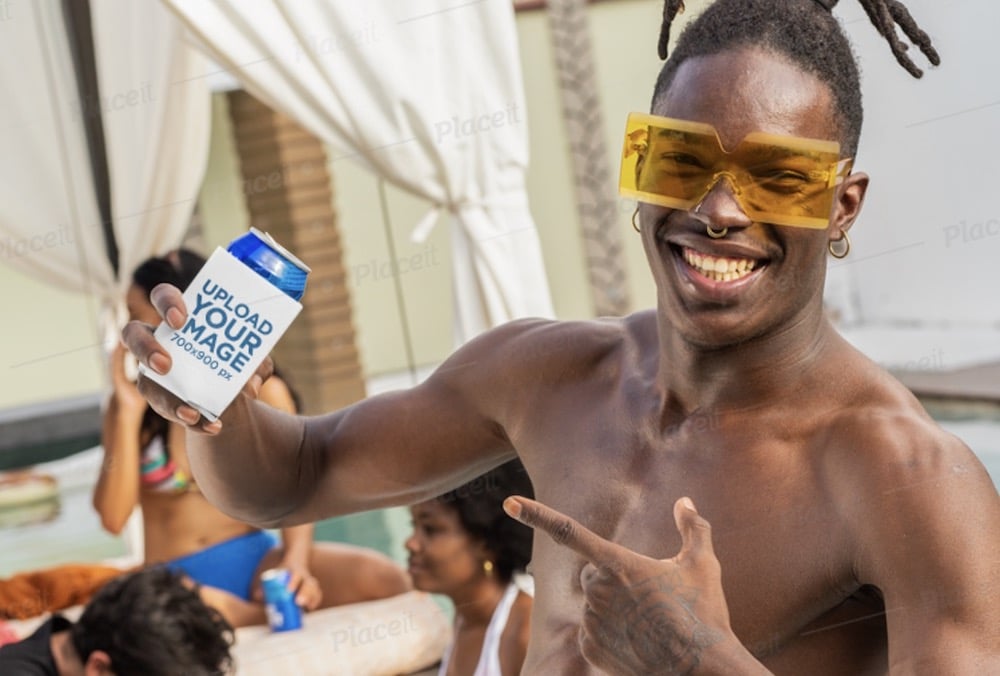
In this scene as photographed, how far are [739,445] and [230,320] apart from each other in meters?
0.45

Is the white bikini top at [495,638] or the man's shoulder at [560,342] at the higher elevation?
the man's shoulder at [560,342]

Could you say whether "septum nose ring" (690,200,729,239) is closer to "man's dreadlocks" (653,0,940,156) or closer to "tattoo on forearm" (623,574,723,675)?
"man's dreadlocks" (653,0,940,156)

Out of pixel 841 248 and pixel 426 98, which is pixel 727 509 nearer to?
pixel 841 248

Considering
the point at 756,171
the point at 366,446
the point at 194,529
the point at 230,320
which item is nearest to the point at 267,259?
the point at 230,320

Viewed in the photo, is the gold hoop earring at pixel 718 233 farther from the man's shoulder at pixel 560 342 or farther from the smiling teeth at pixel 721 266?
the man's shoulder at pixel 560 342

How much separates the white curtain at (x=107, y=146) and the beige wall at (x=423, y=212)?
144 cm

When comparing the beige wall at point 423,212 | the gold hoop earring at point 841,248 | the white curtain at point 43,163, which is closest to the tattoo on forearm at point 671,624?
the gold hoop earring at point 841,248

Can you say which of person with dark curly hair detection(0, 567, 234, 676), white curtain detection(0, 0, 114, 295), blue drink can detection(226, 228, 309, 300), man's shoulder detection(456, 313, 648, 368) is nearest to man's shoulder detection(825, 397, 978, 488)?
man's shoulder detection(456, 313, 648, 368)

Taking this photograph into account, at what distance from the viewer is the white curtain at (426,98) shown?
10.8 feet

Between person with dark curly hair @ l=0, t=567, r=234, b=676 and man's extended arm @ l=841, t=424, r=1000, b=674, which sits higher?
man's extended arm @ l=841, t=424, r=1000, b=674

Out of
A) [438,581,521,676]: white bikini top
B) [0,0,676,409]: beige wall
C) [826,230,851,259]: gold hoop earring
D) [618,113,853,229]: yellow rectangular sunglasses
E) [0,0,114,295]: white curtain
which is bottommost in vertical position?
[0,0,676,409]: beige wall

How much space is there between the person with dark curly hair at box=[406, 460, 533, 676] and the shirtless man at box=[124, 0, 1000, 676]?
1.30 metres

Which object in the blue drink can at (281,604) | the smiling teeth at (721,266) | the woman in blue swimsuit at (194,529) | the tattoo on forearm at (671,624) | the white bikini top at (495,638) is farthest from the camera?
the woman in blue swimsuit at (194,529)

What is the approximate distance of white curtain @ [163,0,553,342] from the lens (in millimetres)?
3295
